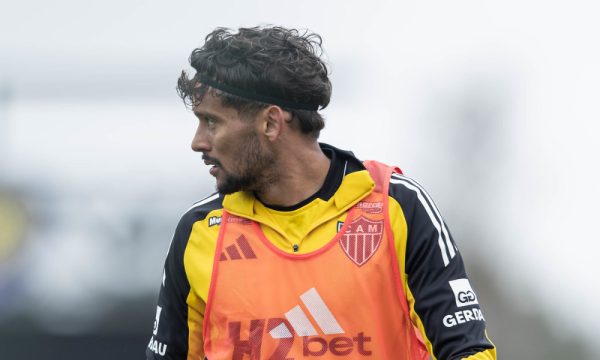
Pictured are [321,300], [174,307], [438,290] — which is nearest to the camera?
[438,290]

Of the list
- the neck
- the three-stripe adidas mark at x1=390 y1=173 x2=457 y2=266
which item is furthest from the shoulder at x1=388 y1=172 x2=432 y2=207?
the neck

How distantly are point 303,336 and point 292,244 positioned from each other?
0.35 metres

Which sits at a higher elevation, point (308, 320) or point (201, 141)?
point (201, 141)

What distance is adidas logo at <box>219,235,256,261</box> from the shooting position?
4.85m

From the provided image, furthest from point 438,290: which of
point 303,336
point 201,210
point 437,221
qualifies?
point 201,210

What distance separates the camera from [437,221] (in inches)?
185

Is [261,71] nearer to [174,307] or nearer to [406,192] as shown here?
[406,192]

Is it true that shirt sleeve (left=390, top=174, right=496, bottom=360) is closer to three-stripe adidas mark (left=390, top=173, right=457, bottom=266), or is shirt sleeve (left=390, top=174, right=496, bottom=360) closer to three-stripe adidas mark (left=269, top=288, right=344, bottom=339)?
three-stripe adidas mark (left=390, top=173, right=457, bottom=266)

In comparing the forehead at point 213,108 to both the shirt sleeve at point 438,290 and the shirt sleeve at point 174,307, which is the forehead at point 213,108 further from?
the shirt sleeve at point 438,290

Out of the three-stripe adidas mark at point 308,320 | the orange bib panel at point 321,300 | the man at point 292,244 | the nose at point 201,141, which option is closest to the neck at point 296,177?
the man at point 292,244

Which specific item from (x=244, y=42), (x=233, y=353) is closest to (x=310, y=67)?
(x=244, y=42)

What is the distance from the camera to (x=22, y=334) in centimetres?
1018

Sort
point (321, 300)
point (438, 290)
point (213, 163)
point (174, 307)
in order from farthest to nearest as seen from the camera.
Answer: point (174, 307), point (213, 163), point (321, 300), point (438, 290)

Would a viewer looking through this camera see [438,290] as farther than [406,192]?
No
